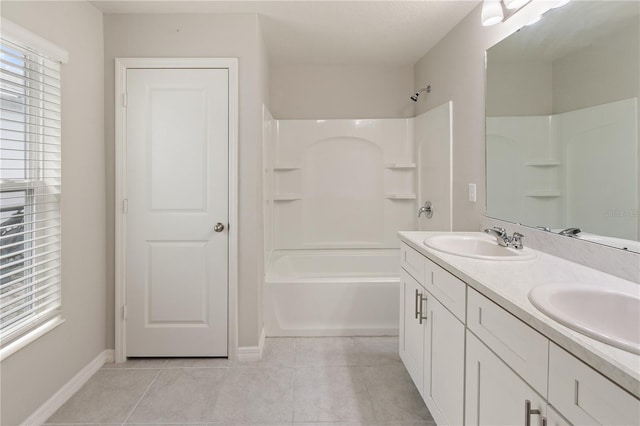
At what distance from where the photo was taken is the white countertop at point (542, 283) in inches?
27.2

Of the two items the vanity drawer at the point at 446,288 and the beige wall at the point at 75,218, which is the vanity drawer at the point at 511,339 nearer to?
the vanity drawer at the point at 446,288

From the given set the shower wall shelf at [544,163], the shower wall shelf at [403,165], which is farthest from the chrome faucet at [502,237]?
the shower wall shelf at [403,165]

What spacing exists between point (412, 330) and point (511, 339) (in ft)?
3.27

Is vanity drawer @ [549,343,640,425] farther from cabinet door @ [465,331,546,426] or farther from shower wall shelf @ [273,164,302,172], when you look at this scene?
shower wall shelf @ [273,164,302,172]

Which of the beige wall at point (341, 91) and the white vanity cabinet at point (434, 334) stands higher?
the beige wall at point (341, 91)

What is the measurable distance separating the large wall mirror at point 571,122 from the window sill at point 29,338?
2581 mm

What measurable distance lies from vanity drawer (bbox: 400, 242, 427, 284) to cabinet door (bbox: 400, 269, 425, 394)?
0.04m

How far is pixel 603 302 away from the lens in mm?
1090

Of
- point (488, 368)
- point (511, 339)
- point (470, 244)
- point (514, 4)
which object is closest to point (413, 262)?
point (470, 244)

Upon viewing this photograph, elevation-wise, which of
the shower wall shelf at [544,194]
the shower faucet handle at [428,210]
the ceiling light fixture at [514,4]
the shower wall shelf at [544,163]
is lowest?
the shower faucet handle at [428,210]

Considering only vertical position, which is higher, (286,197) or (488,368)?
(286,197)

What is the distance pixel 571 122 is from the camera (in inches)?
61.1

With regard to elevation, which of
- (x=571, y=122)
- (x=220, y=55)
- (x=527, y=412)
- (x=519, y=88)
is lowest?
(x=527, y=412)

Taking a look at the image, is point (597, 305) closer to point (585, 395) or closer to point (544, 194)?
point (585, 395)
